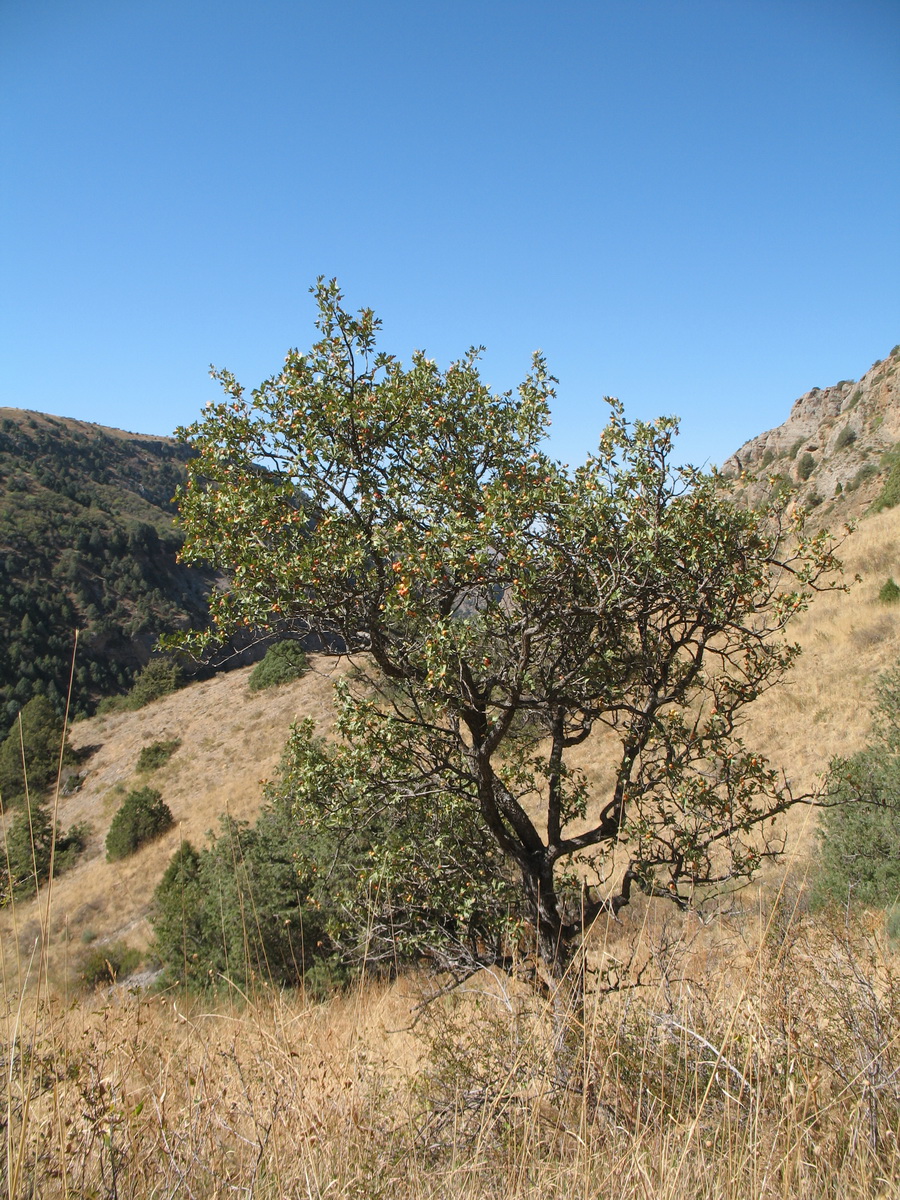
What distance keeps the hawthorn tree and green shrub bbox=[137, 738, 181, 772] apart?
31.3 m

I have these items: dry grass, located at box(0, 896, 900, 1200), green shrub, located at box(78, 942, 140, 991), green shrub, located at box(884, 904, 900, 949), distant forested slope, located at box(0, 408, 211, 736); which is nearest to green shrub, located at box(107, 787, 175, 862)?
green shrub, located at box(78, 942, 140, 991)

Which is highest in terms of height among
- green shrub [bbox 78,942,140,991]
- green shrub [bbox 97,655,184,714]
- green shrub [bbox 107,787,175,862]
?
green shrub [bbox 97,655,184,714]

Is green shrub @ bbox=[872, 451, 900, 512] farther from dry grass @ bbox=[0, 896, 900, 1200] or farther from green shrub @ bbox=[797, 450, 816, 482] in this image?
dry grass @ bbox=[0, 896, 900, 1200]

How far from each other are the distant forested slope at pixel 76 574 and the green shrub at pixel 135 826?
2519cm

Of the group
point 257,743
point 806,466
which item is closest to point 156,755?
point 257,743

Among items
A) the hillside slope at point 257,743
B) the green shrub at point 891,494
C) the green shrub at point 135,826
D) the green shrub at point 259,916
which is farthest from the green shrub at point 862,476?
the green shrub at point 259,916

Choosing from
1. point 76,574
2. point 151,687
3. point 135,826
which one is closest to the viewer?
point 135,826

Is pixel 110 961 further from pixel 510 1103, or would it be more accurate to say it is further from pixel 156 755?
pixel 156 755

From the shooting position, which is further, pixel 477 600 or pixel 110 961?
pixel 110 961

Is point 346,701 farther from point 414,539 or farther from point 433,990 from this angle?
point 433,990

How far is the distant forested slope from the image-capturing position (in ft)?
181

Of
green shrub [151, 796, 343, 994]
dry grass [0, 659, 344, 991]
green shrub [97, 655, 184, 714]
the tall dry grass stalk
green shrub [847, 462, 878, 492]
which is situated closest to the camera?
the tall dry grass stalk

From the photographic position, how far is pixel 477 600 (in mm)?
5227

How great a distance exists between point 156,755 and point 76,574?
44.0 m
